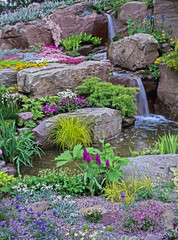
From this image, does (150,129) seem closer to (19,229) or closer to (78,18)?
(19,229)

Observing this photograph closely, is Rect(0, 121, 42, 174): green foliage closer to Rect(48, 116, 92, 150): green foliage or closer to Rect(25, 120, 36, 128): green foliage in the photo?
Rect(48, 116, 92, 150): green foliage

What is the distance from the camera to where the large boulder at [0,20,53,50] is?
1314 centimetres

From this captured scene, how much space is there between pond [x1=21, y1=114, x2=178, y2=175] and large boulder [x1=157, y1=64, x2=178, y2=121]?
30 centimetres

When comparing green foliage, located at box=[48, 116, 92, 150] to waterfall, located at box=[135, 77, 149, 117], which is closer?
green foliage, located at box=[48, 116, 92, 150]

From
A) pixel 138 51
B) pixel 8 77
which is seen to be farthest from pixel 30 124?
pixel 138 51

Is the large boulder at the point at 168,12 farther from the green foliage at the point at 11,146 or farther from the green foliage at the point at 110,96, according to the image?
the green foliage at the point at 11,146

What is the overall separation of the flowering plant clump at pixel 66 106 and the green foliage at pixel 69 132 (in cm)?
81

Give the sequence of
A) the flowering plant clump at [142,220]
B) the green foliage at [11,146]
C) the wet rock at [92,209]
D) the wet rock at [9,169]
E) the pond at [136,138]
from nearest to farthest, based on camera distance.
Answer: the flowering plant clump at [142,220] → the wet rock at [92,209] → the wet rock at [9,169] → the green foliage at [11,146] → the pond at [136,138]

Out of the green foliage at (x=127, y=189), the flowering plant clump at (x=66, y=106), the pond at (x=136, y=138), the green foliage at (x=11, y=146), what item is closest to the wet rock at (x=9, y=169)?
the green foliage at (x=11, y=146)

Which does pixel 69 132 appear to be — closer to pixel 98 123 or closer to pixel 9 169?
pixel 98 123

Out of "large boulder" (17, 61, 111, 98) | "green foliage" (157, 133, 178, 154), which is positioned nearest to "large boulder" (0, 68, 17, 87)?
"large boulder" (17, 61, 111, 98)

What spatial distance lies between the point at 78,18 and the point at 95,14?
1.11 m

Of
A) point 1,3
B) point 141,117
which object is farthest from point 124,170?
point 1,3

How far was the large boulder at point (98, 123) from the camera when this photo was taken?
5.84 metres
